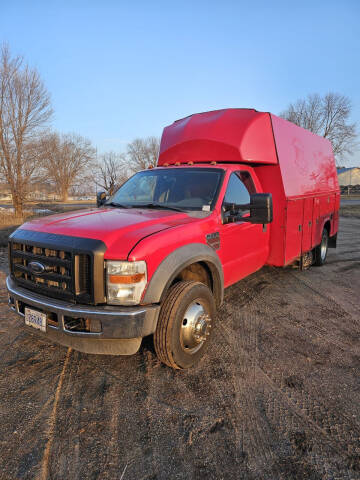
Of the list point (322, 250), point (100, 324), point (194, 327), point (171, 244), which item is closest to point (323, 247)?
point (322, 250)

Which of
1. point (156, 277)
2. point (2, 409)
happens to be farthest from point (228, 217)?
point (2, 409)

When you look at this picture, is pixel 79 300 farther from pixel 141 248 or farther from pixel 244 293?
pixel 244 293

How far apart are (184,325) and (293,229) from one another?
291 cm

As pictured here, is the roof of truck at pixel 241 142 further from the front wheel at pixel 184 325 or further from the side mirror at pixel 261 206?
the front wheel at pixel 184 325

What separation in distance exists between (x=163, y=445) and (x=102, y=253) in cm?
140

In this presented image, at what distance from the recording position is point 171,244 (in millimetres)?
2664

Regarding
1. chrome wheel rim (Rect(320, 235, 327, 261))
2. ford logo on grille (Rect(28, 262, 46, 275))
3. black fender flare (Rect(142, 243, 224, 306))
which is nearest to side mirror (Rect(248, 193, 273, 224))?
black fender flare (Rect(142, 243, 224, 306))

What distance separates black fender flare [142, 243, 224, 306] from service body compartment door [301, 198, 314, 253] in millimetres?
2754

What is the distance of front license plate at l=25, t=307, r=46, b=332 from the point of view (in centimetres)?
256

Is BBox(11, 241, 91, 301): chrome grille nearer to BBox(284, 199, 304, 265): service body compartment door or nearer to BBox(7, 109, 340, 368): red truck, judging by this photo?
BBox(7, 109, 340, 368): red truck

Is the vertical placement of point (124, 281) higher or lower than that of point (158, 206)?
lower

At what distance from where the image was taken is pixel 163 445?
2035 millimetres

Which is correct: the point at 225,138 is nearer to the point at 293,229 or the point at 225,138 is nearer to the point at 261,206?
the point at 261,206

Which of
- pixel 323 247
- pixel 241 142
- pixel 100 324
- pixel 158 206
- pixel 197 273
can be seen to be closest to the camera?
pixel 100 324
